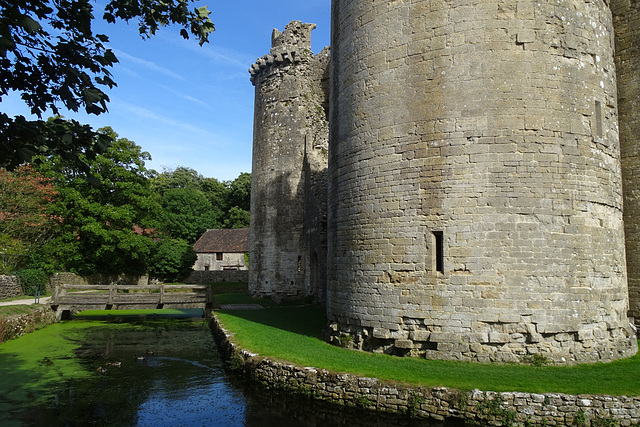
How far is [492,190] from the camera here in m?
8.68

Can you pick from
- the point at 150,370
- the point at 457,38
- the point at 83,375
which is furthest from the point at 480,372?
the point at 83,375

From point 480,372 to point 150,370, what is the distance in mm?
6591

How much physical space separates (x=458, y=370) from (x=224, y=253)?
3460 cm

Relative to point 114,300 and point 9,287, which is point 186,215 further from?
point 114,300

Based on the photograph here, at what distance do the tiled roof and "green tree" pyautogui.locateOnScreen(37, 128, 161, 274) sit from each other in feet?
41.1

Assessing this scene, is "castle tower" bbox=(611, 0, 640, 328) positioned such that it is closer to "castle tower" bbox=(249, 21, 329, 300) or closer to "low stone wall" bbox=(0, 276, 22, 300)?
"castle tower" bbox=(249, 21, 329, 300)

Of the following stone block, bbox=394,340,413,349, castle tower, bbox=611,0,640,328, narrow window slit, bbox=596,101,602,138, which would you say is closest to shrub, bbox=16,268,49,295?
stone block, bbox=394,340,413,349

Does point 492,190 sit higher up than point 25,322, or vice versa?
point 492,190

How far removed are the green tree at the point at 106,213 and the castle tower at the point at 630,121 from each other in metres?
21.9

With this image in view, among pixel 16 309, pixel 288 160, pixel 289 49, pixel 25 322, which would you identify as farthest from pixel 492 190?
pixel 289 49

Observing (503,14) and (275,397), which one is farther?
(503,14)

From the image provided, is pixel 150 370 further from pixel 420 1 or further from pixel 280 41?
pixel 280 41

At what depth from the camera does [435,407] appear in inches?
270

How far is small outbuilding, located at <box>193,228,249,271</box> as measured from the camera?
134 feet
